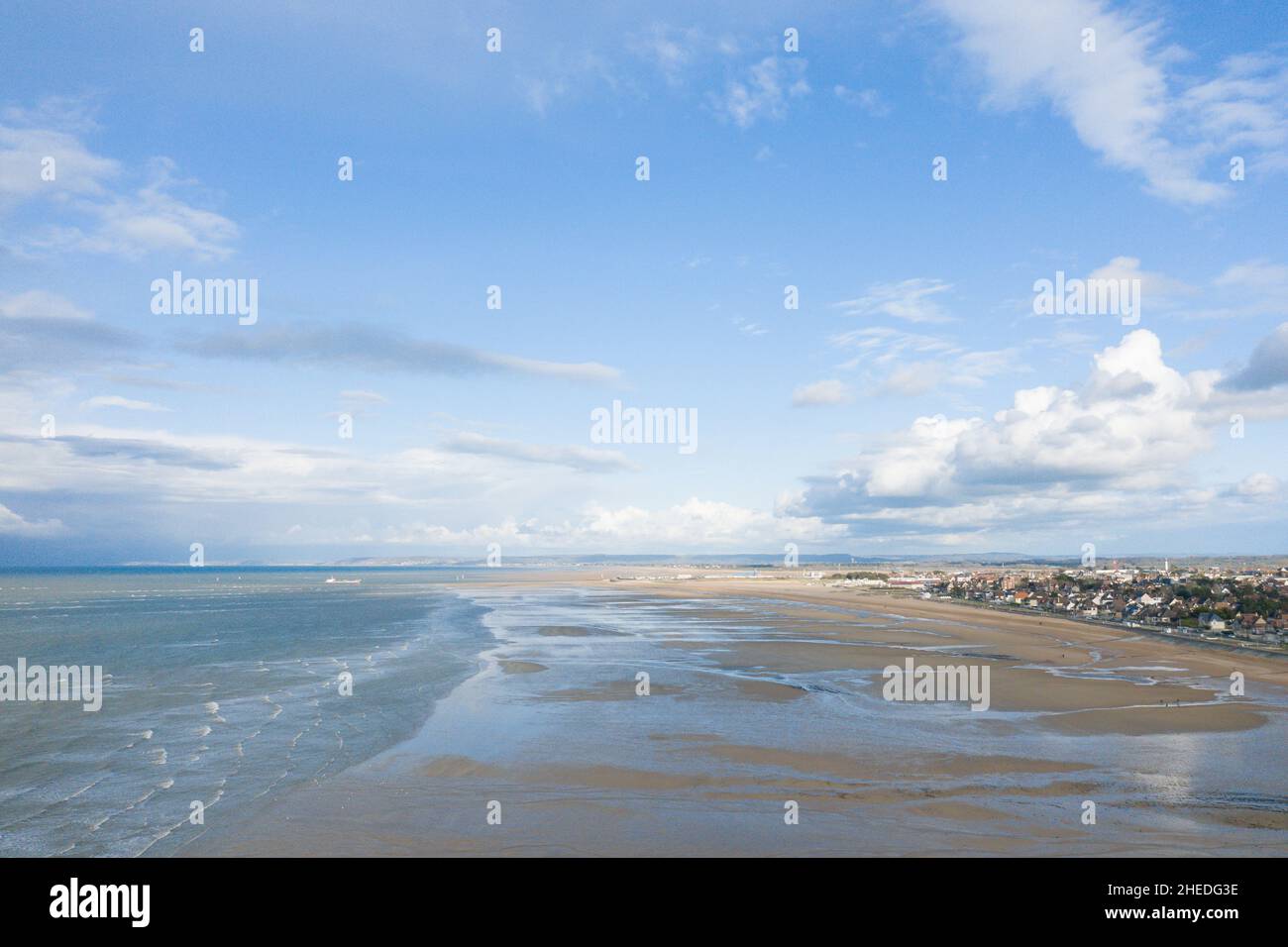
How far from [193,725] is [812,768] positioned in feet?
47.0

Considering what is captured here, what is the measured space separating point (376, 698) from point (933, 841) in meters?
16.1

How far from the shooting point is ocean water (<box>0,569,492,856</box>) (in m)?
11.7

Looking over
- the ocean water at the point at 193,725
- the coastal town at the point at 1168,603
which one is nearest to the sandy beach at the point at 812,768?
the ocean water at the point at 193,725

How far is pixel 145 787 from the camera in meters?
13.3

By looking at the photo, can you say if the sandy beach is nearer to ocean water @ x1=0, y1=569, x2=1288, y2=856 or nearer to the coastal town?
ocean water @ x1=0, y1=569, x2=1288, y2=856

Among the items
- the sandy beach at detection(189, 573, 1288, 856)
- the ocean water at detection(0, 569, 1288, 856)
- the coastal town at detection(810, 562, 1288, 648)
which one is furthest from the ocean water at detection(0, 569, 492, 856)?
Answer: the coastal town at detection(810, 562, 1288, 648)

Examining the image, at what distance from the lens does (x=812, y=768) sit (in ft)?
45.6

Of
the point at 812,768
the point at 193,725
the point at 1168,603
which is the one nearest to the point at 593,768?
the point at 812,768

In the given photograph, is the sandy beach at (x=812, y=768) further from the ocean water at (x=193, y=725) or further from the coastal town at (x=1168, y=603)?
the coastal town at (x=1168, y=603)

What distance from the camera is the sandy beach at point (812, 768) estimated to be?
10391 mm

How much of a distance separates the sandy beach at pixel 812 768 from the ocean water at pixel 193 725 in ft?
3.35

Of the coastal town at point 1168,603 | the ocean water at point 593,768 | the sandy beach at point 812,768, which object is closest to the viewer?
the sandy beach at point 812,768

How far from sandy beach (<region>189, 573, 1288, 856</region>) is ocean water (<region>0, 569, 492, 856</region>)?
1020 millimetres

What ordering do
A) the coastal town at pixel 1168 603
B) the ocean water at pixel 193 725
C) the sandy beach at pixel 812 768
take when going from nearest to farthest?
the sandy beach at pixel 812 768
the ocean water at pixel 193 725
the coastal town at pixel 1168 603
